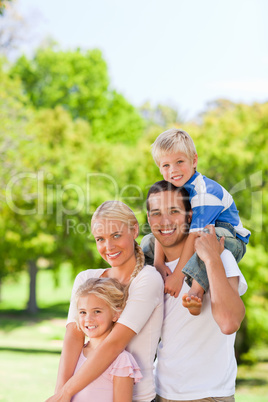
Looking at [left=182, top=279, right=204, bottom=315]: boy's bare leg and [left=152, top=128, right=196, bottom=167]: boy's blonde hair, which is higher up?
[left=152, top=128, right=196, bottom=167]: boy's blonde hair

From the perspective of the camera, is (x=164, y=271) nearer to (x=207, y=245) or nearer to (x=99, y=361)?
(x=207, y=245)

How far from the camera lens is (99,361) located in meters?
2.17

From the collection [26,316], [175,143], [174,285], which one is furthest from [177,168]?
[26,316]

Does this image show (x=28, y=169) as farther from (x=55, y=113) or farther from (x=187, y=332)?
(x=187, y=332)

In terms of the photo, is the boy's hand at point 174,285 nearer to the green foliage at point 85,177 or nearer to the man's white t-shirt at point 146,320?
the man's white t-shirt at point 146,320

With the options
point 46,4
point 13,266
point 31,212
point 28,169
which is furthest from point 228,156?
point 46,4

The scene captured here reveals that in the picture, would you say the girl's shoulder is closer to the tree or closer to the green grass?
the green grass

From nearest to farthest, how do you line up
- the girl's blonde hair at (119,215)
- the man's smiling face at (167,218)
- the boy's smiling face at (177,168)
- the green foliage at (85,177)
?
the girl's blonde hair at (119,215)
the man's smiling face at (167,218)
the boy's smiling face at (177,168)
the green foliage at (85,177)

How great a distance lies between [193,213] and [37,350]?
14015 mm

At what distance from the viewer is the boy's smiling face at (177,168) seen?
2706 millimetres

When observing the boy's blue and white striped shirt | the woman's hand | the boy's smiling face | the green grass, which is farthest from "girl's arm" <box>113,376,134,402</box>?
the green grass

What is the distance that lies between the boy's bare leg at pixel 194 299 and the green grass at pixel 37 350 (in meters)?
6.83

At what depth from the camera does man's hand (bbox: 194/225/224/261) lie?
2.24 m

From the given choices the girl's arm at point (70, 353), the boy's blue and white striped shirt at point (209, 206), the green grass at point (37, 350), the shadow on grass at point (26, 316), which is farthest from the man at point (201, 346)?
the shadow on grass at point (26, 316)
